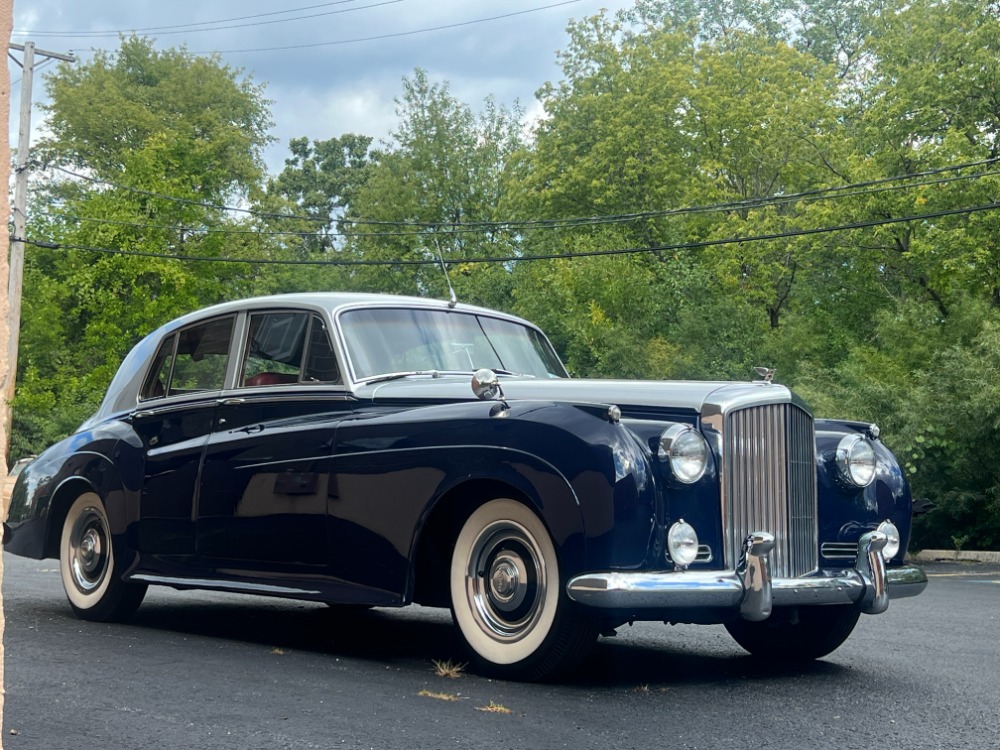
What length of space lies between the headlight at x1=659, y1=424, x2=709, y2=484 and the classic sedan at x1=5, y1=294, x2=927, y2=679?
0.01 metres

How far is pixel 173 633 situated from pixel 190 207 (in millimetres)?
41505

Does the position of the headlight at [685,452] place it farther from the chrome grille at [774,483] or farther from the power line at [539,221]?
the power line at [539,221]

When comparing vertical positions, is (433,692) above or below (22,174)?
below

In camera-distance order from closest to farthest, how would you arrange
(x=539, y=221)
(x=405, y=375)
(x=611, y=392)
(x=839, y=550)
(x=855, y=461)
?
(x=611, y=392), (x=839, y=550), (x=855, y=461), (x=405, y=375), (x=539, y=221)

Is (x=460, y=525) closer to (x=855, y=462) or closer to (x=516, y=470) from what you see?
(x=516, y=470)

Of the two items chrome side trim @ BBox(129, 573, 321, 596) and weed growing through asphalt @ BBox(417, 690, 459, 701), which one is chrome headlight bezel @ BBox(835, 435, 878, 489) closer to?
weed growing through asphalt @ BBox(417, 690, 459, 701)

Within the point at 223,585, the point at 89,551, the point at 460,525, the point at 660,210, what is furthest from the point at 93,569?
the point at 660,210

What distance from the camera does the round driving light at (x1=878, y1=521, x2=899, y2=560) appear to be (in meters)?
6.27

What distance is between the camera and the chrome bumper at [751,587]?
5047 mm

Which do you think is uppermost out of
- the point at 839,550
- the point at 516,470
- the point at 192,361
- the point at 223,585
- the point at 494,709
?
the point at 192,361

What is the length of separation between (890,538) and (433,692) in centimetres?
255

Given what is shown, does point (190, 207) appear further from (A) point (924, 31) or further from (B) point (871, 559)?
(B) point (871, 559)

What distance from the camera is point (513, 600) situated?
5.51 m

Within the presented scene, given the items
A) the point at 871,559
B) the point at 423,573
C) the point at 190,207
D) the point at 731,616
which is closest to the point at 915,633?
the point at 871,559
